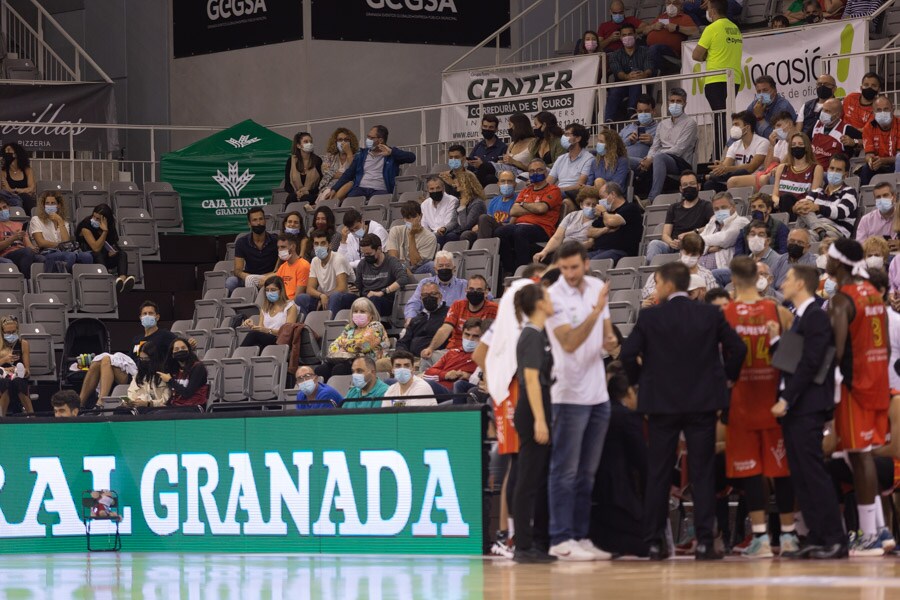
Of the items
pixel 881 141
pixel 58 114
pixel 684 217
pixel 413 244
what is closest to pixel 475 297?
pixel 684 217

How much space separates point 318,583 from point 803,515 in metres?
3.10

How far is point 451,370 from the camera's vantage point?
15.9m

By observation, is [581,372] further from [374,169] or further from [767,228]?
[374,169]

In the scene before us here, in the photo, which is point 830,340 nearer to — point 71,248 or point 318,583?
point 318,583

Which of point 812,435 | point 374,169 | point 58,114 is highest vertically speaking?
point 58,114

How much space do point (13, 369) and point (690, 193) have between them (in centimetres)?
810

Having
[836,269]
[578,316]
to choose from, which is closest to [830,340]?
[836,269]

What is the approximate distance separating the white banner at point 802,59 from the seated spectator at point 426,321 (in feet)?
17.8

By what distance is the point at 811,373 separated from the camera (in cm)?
1009

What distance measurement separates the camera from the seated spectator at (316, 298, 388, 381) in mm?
16828

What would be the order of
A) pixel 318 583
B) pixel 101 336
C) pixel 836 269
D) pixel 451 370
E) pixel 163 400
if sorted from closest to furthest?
pixel 318 583, pixel 836 269, pixel 451 370, pixel 163 400, pixel 101 336

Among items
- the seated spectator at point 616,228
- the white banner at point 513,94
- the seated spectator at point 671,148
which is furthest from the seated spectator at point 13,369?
the seated spectator at point 671,148

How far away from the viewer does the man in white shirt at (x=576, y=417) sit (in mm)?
10555

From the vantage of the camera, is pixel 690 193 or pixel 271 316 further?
pixel 271 316
